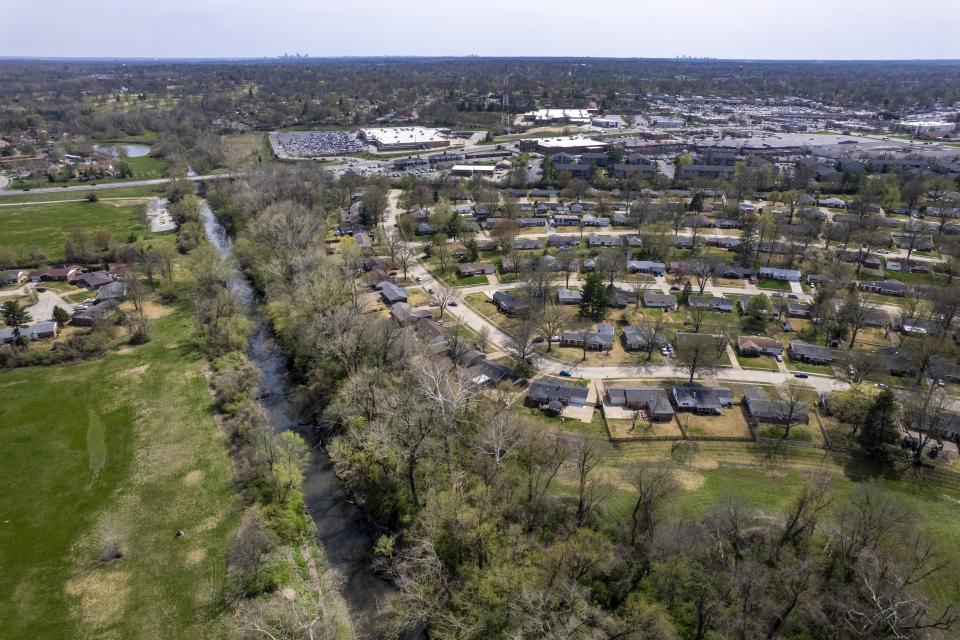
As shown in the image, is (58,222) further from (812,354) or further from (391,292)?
(812,354)

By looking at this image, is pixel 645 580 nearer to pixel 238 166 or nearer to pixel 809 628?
pixel 809 628

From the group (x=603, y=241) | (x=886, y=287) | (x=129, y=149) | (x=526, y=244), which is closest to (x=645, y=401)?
(x=526, y=244)

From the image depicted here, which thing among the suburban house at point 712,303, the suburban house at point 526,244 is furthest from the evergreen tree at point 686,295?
the suburban house at point 526,244

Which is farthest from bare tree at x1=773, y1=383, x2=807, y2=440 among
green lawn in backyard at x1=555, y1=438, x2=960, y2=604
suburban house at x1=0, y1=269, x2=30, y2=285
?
suburban house at x1=0, y1=269, x2=30, y2=285

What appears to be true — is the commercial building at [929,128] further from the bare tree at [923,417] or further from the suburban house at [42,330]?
the suburban house at [42,330]

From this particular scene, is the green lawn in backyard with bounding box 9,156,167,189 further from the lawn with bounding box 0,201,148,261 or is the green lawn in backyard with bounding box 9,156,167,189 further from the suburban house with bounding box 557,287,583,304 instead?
the suburban house with bounding box 557,287,583,304

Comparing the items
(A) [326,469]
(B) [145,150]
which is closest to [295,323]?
(A) [326,469]
